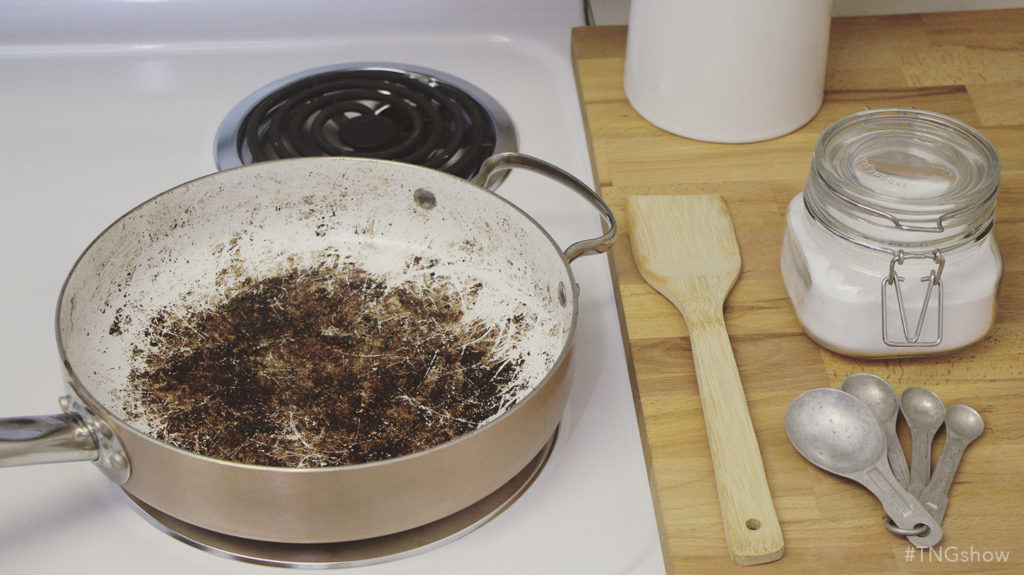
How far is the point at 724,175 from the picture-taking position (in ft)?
2.67

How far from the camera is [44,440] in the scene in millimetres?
506

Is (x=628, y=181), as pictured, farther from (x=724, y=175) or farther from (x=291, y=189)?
(x=291, y=189)

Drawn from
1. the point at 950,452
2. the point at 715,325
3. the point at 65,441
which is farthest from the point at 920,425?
the point at 65,441

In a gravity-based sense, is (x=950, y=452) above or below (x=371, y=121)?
below

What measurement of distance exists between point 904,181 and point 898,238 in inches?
2.0

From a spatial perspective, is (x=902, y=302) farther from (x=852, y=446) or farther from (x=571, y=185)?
(x=571, y=185)

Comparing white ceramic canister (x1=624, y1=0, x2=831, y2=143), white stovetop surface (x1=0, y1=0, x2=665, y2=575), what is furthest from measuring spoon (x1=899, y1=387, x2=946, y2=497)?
white ceramic canister (x1=624, y1=0, x2=831, y2=143)

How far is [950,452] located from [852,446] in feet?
0.21

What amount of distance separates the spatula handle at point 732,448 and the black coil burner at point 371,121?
0.85 feet

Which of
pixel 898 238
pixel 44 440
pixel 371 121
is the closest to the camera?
pixel 44 440

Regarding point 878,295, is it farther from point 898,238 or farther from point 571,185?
point 571,185

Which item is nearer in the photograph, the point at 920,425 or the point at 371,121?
the point at 920,425

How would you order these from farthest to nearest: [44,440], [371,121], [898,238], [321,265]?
[371,121] → [321,265] → [898,238] → [44,440]

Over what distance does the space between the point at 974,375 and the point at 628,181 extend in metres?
0.30
